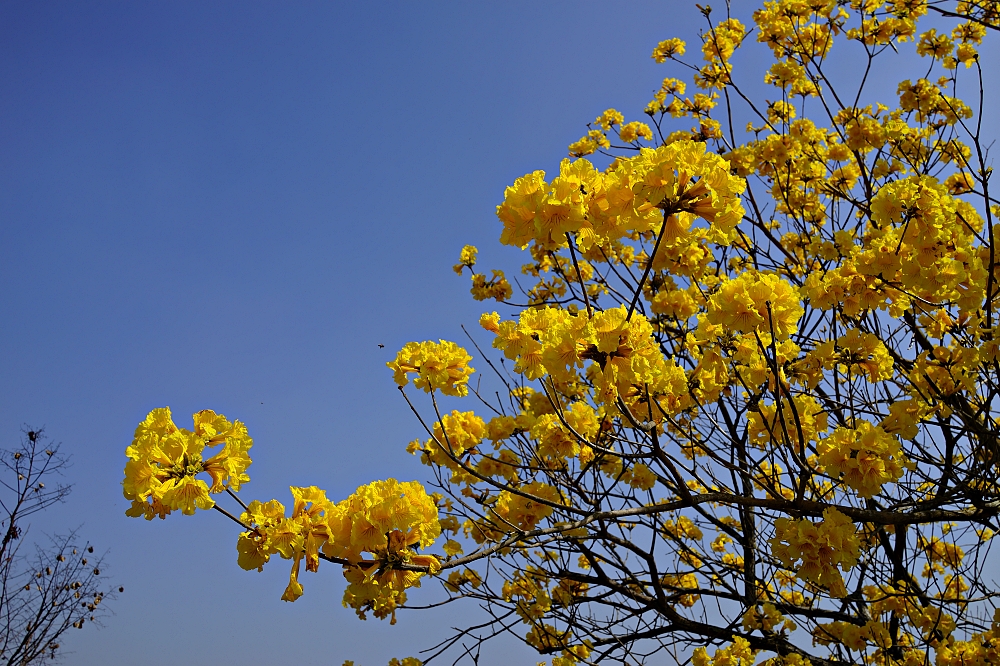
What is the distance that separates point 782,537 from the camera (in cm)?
256

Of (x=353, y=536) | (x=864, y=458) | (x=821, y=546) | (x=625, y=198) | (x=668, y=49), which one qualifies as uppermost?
(x=668, y=49)

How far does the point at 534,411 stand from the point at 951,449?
237 centimetres

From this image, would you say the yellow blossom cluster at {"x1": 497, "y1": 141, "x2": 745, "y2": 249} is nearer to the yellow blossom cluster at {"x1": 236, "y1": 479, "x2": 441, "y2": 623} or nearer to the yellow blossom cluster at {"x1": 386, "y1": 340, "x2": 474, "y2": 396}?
the yellow blossom cluster at {"x1": 386, "y1": 340, "x2": 474, "y2": 396}

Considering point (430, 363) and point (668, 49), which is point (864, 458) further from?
point (668, 49)

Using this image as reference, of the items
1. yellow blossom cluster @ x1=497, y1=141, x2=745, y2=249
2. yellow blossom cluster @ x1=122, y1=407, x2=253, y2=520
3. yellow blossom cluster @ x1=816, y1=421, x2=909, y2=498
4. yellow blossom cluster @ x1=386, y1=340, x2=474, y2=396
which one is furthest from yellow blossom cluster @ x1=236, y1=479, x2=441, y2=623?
yellow blossom cluster @ x1=816, y1=421, x2=909, y2=498

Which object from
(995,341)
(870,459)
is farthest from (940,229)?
(870,459)

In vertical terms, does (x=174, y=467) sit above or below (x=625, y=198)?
below

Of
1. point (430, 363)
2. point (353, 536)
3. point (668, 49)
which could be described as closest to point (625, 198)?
point (430, 363)

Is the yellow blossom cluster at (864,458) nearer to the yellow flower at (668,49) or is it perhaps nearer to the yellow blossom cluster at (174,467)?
the yellow blossom cluster at (174,467)

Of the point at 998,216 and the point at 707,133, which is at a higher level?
the point at 707,133

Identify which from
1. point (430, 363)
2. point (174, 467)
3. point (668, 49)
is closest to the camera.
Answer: point (174, 467)

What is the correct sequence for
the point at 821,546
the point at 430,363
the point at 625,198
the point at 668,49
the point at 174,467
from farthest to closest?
the point at 668,49
the point at 430,363
the point at 821,546
the point at 625,198
the point at 174,467

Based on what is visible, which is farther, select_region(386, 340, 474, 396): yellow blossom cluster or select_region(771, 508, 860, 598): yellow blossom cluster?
select_region(386, 340, 474, 396): yellow blossom cluster

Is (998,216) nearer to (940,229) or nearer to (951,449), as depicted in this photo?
(951,449)
